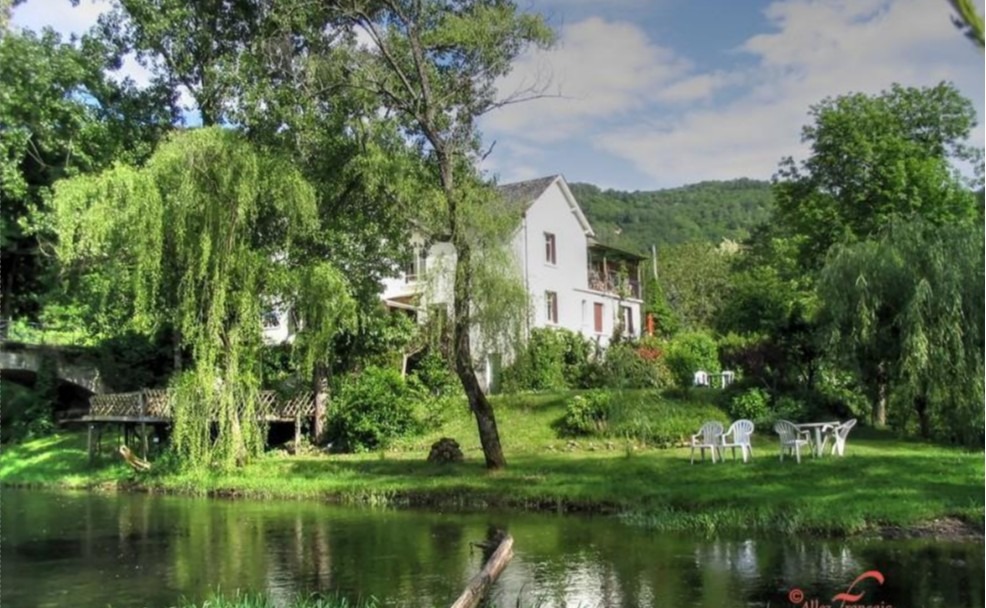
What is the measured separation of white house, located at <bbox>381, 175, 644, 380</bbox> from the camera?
36375 mm

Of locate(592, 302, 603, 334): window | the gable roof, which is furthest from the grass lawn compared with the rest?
locate(592, 302, 603, 334): window

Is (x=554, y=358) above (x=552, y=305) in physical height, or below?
below

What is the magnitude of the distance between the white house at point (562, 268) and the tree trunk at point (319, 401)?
830cm

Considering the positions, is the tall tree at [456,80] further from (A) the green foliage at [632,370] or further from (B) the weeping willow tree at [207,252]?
(A) the green foliage at [632,370]

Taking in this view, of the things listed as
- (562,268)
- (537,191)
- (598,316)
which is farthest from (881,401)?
(598,316)

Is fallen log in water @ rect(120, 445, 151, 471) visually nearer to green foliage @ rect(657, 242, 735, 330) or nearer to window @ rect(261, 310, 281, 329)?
window @ rect(261, 310, 281, 329)

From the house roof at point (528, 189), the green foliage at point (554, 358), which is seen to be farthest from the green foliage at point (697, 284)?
the green foliage at point (554, 358)

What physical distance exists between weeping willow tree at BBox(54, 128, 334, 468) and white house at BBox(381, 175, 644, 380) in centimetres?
1298

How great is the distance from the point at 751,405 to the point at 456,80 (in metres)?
10.8

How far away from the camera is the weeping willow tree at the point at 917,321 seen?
1919cm

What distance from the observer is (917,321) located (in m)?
19.2

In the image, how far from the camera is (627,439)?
22.2 metres

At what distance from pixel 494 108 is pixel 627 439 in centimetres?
837
